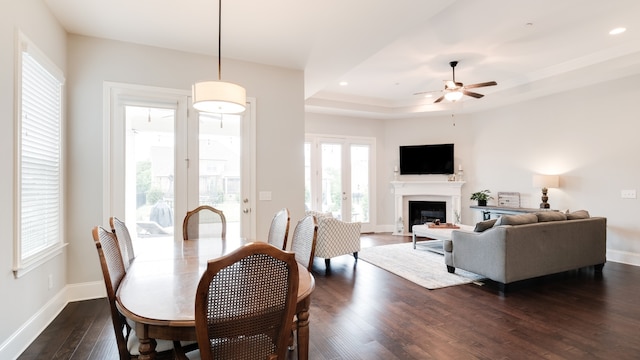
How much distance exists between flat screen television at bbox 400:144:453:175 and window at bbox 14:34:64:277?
6604mm

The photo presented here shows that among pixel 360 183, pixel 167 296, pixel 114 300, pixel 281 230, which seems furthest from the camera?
pixel 360 183

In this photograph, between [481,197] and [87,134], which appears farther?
[481,197]

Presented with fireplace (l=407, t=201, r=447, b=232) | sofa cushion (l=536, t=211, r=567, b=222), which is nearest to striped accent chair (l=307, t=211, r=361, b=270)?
sofa cushion (l=536, t=211, r=567, b=222)

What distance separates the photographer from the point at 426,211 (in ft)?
25.3

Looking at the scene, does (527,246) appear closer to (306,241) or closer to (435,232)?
(435,232)

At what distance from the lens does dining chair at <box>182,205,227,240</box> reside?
3.14 meters

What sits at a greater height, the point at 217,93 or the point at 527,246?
the point at 217,93

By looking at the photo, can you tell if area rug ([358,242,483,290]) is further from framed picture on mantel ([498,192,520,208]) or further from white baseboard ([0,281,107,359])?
white baseboard ([0,281,107,359])

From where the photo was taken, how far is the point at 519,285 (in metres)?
3.89

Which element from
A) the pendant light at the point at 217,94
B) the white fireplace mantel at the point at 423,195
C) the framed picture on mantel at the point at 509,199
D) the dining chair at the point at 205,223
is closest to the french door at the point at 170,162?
the dining chair at the point at 205,223

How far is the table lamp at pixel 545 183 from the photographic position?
5535 millimetres

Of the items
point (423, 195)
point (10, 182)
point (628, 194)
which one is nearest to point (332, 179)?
point (423, 195)

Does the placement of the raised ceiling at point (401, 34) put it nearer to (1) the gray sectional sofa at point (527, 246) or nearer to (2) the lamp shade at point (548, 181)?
(2) the lamp shade at point (548, 181)

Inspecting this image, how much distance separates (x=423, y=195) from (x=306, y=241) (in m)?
A: 5.99
